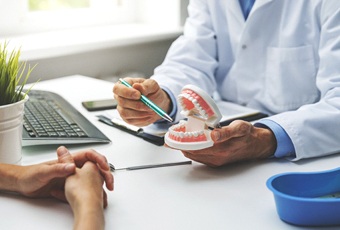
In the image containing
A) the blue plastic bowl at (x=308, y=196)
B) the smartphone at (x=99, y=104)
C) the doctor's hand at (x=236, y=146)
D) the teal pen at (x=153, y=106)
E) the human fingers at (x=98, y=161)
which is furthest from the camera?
the smartphone at (x=99, y=104)

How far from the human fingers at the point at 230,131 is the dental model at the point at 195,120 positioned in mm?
12

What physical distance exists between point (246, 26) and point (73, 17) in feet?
3.12

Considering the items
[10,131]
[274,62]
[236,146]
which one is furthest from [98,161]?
[274,62]

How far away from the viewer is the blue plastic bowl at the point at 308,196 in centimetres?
83

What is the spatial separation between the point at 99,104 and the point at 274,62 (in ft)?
1.57

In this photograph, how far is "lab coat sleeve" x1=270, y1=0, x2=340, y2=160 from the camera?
3.78 feet

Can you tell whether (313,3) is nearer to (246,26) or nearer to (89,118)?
(246,26)

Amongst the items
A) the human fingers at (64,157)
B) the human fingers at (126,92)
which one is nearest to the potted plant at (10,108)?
the human fingers at (64,157)

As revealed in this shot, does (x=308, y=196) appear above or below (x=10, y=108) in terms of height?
below

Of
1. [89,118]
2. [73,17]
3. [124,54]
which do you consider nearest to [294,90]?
[89,118]

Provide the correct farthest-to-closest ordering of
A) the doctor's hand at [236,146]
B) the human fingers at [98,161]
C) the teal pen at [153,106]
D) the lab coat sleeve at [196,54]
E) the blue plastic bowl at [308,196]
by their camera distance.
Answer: the lab coat sleeve at [196,54], the teal pen at [153,106], the doctor's hand at [236,146], the human fingers at [98,161], the blue plastic bowl at [308,196]

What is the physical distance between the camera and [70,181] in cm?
90

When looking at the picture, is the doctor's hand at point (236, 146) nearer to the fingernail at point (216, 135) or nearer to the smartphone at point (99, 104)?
the fingernail at point (216, 135)

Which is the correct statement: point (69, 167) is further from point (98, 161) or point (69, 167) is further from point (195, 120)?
point (195, 120)
